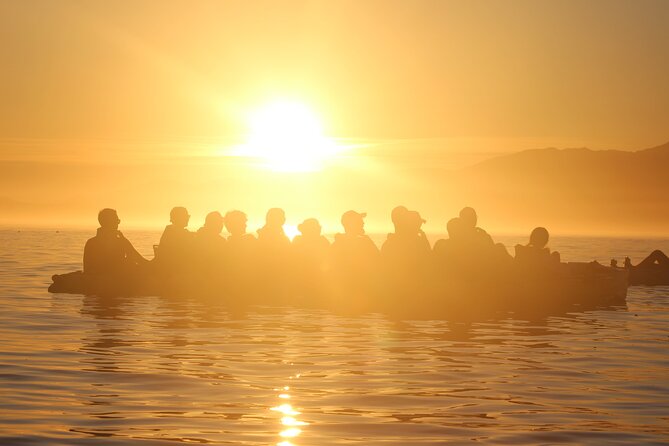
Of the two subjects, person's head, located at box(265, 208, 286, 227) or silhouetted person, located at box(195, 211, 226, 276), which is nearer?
person's head, located at box(265, 208, 286, 227)

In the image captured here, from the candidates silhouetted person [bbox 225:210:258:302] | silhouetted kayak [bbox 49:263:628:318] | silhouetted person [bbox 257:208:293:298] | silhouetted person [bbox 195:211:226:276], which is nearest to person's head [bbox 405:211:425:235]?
silhouetted kayak [bbox 49:263:628:318]

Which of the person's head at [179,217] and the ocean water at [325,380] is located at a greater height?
the person's head at [179,217]

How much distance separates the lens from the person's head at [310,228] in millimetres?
27297

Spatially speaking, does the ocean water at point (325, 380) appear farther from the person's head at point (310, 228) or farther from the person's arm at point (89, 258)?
the person's arm at point (89, 258)

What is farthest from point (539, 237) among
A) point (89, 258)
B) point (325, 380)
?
point (325, 380)

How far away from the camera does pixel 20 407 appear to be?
1137 centimetres

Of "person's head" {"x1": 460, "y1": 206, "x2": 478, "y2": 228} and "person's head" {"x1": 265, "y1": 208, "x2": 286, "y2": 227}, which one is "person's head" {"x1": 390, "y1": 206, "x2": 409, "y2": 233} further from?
"person's head" {"x1": 265, "y1": 208, "x2": 286, "y2": 227}

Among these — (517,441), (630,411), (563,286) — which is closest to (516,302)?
(563,286)

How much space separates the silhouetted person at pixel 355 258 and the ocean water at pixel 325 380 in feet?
8.79

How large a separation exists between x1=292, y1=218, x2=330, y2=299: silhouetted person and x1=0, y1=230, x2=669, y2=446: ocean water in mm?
3590

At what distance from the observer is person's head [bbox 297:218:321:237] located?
27.3 m

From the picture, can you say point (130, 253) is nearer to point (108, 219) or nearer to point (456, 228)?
point (108, 219)

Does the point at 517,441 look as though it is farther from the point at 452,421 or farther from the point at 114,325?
the point at 114,325

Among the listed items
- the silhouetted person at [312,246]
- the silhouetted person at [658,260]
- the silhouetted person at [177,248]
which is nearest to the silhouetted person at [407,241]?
the silhouetted person at [312,246]
